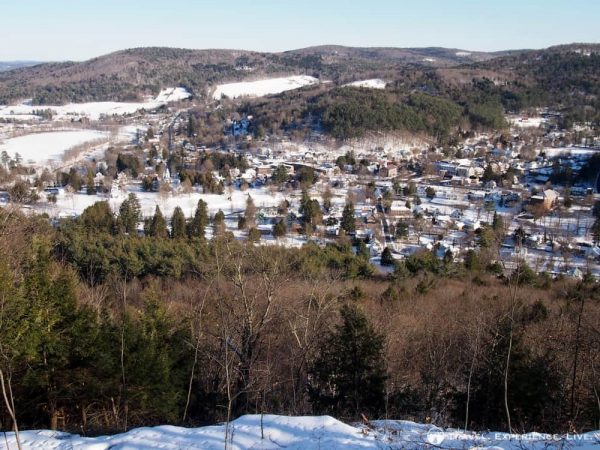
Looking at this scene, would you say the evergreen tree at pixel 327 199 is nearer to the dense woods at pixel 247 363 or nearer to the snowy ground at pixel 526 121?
the dense woods at pixel 247 363

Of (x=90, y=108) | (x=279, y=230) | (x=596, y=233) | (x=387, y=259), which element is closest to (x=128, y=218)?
(x=279, y=230)

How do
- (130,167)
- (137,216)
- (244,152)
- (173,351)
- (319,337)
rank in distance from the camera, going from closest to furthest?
1. (173,351)
2. (319,337)
3. (137,216)
4. (130,167)
5. (244,152)

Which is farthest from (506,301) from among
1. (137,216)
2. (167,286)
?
(137,216)

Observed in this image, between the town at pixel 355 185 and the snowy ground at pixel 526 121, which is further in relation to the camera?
the snowy ground at pixel 526 121

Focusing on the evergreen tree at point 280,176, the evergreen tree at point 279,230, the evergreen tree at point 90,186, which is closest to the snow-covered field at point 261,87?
the evergreen tree at point 280,176

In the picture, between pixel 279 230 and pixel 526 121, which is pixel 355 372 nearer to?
pixel 279 230

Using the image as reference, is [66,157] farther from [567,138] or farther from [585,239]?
[567,138]

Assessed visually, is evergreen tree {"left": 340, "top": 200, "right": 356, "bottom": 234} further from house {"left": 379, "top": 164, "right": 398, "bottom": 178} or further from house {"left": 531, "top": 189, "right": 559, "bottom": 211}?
house {"left": 379, "top": 164, "right": 398, "bottom": 178}
